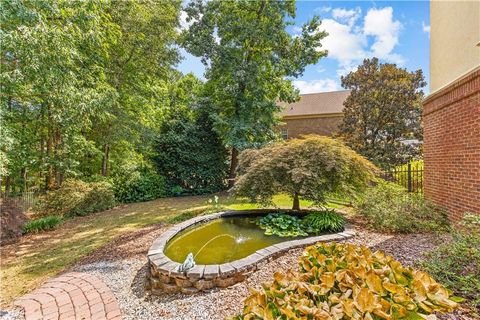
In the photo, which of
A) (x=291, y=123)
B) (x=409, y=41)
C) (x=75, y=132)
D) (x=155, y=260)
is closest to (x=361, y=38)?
(x=409, y=41)

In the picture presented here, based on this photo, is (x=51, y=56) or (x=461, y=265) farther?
(x=51, y=56)

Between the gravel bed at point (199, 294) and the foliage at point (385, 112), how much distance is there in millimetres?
10449

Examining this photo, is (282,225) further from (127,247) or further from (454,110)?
(454,110)

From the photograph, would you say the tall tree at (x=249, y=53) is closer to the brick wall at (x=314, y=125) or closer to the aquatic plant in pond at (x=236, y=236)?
the aquatic plant in pond at (x=236, y=236)

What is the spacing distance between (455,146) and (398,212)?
178 centimetres

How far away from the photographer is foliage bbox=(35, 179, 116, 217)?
9297 mm

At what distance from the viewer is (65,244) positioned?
20.5ft

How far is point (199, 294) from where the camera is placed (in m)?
3.44

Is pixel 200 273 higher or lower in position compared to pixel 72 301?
higher

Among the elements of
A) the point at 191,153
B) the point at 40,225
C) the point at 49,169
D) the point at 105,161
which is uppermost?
the point at 191,153

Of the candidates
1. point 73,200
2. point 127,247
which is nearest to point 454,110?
point 127,247

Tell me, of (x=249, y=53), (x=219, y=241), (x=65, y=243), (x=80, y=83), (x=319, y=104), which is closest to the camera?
(x=219, y=241)

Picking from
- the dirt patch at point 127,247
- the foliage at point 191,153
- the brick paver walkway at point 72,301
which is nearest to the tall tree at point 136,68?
the foliage at point 191,153

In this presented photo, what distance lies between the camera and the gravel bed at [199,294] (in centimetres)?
310
